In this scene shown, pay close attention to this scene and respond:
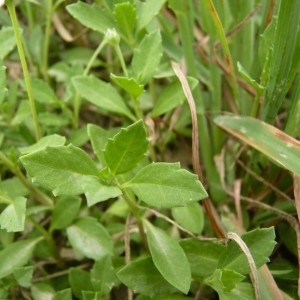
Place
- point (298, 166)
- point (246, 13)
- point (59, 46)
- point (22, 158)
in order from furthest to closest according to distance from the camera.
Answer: point (59, 46) → point (246, 13) → point (298, 166) → point (22, 158)

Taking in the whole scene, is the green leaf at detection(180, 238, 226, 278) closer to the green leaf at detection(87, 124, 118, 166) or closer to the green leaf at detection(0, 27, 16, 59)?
the green leaf at detection(87, 124, 118, 166)

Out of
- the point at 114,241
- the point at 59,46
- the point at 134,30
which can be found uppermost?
the point at 134,30

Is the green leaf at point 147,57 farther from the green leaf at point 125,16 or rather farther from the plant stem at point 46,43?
the plant stem at point 46,43

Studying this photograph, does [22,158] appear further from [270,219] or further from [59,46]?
[59,46]

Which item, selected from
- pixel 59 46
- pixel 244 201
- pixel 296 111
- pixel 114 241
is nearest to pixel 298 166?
pixel 296 111

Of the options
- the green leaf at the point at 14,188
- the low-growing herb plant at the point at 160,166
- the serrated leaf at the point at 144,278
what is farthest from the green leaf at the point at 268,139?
the green leaf at the point at 14,188
